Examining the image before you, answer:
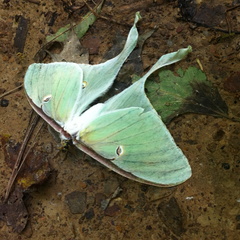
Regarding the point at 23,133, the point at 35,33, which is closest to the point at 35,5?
the point at 35,33

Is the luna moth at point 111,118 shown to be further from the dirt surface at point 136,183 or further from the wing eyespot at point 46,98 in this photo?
the dirt surface at point 136,183

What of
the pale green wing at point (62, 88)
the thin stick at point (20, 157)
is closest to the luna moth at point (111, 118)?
the pale green wing at point (62, 88)

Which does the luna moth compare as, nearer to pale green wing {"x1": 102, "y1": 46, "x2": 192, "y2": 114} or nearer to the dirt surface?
pale green wing {"x1": 102, "y1": 46, "x2": 192, "y2": 114}

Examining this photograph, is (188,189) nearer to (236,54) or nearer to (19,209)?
(236,54)

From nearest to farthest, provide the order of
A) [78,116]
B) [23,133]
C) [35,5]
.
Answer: [78,116] → [23,133] → [35,5]

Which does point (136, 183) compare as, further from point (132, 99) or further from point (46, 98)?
point (46, 98)

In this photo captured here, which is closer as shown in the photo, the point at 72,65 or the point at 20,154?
the point at 72,65

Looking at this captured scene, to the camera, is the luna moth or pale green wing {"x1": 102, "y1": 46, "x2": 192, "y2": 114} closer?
the luna moth

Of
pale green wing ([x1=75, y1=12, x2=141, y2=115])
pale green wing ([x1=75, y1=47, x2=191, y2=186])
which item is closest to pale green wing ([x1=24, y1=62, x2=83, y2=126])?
pale green wing ([x1=75, y1=12, x2=141, y2=115])
